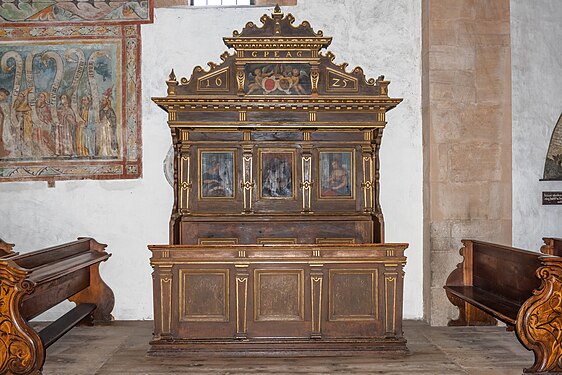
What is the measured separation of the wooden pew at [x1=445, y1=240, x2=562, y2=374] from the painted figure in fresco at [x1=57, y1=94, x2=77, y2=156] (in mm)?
5100

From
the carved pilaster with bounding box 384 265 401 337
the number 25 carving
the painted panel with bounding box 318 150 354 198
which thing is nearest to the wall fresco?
the number 25 carving

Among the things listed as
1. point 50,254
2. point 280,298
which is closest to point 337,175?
point 280,298

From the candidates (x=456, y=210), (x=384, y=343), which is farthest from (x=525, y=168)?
(x=384, y=343)

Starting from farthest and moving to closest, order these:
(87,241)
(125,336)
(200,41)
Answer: (200,41) < (87,241) < (125,336)

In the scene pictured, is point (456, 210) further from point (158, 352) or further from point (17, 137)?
point (17, 137)

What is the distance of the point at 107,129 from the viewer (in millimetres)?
7758

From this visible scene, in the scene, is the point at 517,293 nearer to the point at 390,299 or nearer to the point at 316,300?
the point at 390,299

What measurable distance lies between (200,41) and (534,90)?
14.6 ft

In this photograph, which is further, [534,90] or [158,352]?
[534,90]

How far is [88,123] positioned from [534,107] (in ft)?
19.2

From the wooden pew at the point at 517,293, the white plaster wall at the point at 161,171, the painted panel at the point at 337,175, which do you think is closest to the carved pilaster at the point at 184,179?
the white plaster wall at the point at 161,171

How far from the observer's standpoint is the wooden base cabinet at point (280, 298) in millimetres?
5848

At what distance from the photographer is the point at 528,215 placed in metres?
7.79

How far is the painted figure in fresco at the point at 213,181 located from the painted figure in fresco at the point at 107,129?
1.37 meters
